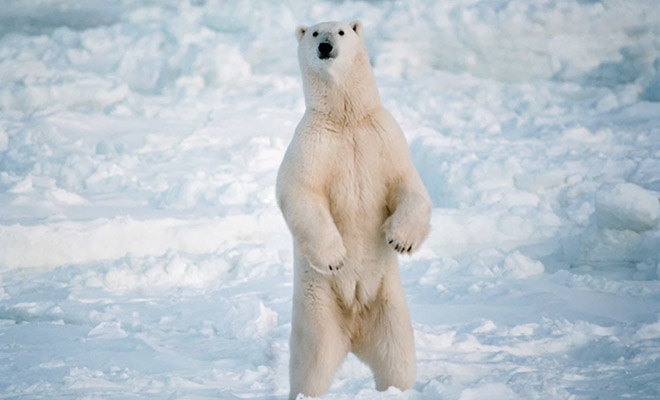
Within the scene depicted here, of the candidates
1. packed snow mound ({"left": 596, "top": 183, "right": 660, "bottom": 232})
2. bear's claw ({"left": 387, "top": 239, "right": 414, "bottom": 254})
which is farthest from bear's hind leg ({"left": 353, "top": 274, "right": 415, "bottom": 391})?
packed snow mound ({"left": 596, "top": 183, "right": 660, "bottom": 232})

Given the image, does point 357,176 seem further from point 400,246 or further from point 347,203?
point 400,246

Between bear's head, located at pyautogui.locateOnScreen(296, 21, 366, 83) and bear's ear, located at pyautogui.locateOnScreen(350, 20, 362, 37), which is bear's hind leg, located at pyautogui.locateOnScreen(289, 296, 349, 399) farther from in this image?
bear's ear, located at pyautogui.locateOnScreen(350, 20, 362, 37)

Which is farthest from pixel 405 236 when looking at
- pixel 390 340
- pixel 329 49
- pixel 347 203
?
pixel 329 49

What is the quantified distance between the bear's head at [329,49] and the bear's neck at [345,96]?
0.03 meters

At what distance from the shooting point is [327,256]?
8.72 feet

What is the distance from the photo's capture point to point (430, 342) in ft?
14.9

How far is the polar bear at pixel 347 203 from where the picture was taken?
281 cm

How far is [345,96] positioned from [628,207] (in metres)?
4.47

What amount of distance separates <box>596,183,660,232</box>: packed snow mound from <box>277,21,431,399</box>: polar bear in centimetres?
418

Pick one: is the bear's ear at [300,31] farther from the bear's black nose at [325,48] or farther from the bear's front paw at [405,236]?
the bear's front paw at [405,236]

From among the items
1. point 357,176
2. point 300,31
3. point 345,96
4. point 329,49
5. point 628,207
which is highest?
point 300,31

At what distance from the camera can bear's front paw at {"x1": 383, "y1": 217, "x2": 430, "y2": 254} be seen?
8.75ft

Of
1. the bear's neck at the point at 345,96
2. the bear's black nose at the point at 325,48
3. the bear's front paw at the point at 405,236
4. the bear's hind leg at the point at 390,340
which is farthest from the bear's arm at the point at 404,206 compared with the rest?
the bear's black nose at the point at 325,48

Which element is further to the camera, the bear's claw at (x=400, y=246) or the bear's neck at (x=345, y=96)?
the bear's neck at (x=345, y=96)
